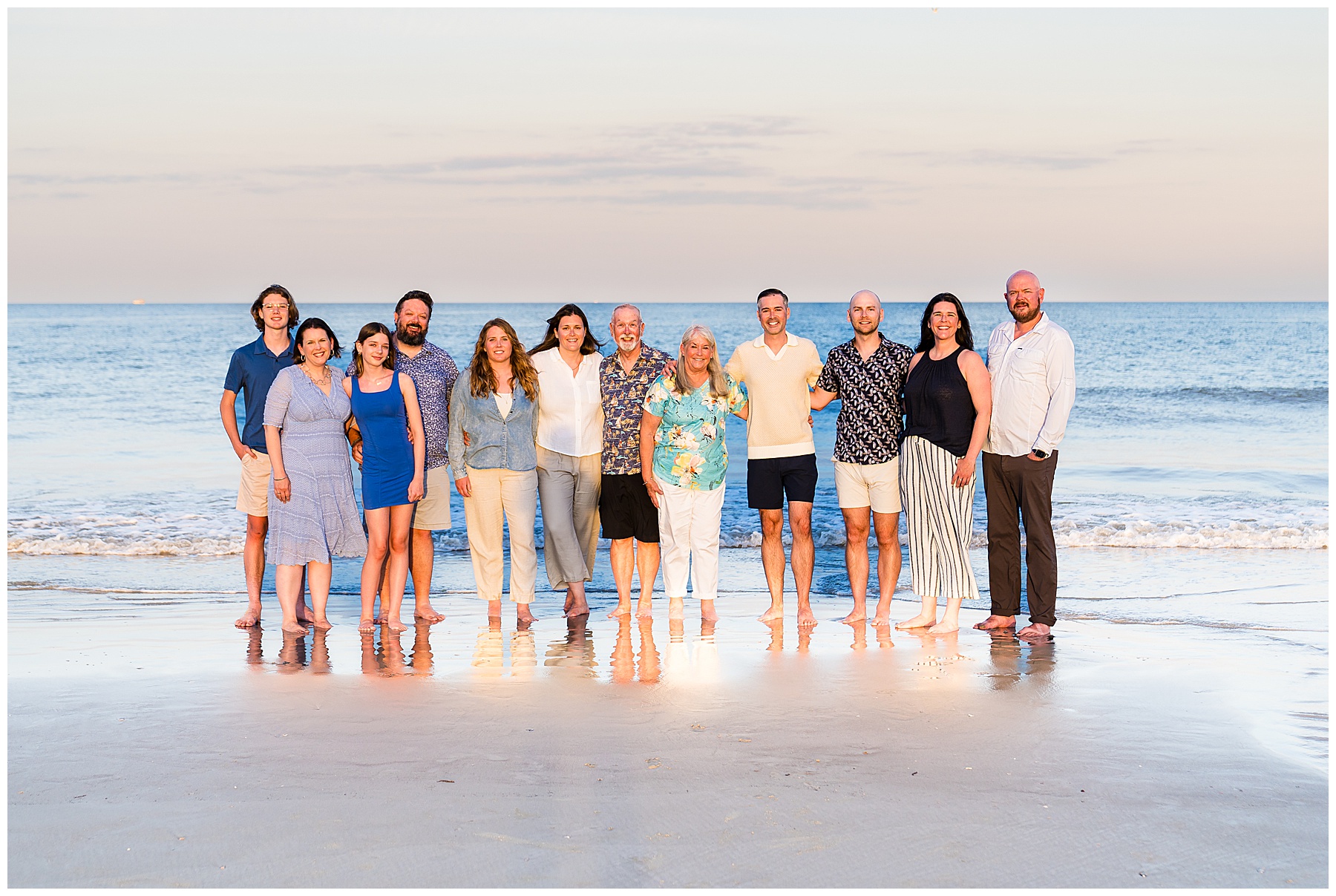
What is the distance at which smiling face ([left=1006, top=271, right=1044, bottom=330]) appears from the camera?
563 cm

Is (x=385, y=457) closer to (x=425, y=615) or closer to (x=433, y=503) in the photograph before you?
(x=433, y=503)

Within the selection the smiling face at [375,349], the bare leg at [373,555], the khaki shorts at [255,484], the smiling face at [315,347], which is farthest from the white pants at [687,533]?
the khaki shorts at [255,484]

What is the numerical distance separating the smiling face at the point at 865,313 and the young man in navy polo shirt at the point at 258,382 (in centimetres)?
304

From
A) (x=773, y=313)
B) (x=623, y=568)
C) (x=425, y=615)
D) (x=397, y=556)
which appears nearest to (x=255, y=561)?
(x=397, y=556)

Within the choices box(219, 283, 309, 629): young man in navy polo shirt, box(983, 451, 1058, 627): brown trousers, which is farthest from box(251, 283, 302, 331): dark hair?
box(983, 451, 1058, 627): brown trousers

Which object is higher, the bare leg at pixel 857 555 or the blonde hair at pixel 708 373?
the blonde hair at pixel 708 373

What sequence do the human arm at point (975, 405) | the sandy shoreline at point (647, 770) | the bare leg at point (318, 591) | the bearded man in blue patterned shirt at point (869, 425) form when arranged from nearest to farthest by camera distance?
the sandy shoreline at point (647, 770) → the human arm at point (975, 405) → the bearded man in blue patterned shirt at point (869, 425) → the bare leg at point (318, 591)

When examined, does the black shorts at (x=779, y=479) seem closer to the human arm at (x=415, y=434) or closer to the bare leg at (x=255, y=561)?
the human arm at (x=415, y=434)

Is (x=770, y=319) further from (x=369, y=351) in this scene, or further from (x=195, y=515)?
(x=195, y=515)

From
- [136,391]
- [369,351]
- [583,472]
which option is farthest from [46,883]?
[136,391]

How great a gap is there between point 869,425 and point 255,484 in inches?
134

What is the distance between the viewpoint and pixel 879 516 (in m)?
6.01

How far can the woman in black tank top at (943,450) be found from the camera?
561 centimetres

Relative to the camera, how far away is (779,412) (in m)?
5.97
